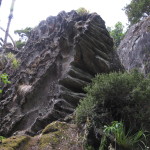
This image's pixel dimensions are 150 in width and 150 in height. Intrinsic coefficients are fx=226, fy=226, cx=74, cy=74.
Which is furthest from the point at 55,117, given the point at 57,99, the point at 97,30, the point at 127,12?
the point at 127,12

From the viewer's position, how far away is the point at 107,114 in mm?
6500

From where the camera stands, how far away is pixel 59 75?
998 centimetres

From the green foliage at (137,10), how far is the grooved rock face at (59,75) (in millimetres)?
8862

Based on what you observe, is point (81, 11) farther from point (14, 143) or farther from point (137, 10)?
point (14, 143)

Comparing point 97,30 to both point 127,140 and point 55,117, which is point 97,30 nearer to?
point 55,117

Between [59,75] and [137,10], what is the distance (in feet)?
40.3

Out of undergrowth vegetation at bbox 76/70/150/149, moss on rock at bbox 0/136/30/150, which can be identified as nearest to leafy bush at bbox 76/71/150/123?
undergrowth vegetation at bbox 76/70/150/149

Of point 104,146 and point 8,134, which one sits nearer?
point 104,146

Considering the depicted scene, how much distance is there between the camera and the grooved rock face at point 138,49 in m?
13.1

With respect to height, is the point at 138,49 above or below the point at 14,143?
above

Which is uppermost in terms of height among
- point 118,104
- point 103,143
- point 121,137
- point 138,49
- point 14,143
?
point 138,49

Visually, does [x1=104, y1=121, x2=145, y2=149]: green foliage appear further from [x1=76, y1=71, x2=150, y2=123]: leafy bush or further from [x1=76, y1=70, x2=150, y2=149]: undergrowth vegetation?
[x1=76, y1=71, x2=150, y2=123]: leafy bush

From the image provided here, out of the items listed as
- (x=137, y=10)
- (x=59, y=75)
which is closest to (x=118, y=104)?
(x=59, y=75)

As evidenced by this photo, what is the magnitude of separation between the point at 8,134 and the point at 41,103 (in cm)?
188
